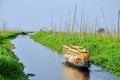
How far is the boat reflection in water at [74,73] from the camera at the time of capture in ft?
76.6

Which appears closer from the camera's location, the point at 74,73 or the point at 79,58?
the point at 74,73

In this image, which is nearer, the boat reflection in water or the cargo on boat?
the boat reflection in water

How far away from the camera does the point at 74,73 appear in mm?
25344

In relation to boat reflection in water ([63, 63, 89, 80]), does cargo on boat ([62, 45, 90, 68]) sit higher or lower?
higher

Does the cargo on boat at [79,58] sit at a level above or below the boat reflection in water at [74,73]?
above

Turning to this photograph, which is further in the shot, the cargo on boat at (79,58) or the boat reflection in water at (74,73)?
the cargo on boat at (79,58)

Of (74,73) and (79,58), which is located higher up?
(79,58)

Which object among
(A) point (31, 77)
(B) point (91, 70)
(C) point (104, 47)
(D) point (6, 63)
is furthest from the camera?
(C) point (104, 47)

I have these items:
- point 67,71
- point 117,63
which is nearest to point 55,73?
point 67,71

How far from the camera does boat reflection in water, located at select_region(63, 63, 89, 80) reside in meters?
23.3

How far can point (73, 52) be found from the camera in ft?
97.6

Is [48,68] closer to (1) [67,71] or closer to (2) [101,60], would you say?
(1) [67,71]

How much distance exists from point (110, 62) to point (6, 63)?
11.9 meters

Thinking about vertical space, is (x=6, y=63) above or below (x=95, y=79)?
above
